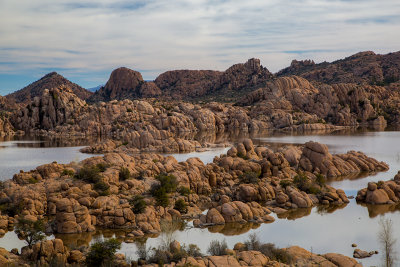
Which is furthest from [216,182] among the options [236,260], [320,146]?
[236,260]

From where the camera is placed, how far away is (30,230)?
26.4 meters

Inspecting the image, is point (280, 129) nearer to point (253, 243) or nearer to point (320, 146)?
point (320, 146)

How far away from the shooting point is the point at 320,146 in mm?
53469

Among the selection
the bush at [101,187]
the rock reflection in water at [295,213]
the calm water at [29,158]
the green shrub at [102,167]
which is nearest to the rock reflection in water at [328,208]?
the rock reflection in water at [295,213]

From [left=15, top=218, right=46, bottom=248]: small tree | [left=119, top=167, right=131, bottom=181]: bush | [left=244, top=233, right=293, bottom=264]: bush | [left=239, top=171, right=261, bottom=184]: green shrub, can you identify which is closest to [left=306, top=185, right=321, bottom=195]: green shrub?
[left=239, top=171, right=261, bottom=184]: green shrub

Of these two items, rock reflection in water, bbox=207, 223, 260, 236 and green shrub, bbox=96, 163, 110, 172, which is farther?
green shrub, bbox=96, 163, 110, 172

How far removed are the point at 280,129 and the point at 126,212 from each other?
4490 inches

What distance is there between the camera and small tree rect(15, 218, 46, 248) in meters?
26.2

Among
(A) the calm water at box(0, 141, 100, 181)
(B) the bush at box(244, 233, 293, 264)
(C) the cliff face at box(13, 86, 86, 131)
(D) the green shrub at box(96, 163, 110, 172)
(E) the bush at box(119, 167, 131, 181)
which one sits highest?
(C) the cliff face at box(13, 86, 86, 131)

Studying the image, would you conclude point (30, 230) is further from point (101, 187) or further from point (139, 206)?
point (101, 187)

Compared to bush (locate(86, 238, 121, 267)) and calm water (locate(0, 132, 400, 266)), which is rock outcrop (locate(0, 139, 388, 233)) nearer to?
calm water (locate(0, 132, 400, 266))

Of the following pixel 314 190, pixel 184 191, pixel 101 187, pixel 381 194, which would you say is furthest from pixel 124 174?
pixel 381 194

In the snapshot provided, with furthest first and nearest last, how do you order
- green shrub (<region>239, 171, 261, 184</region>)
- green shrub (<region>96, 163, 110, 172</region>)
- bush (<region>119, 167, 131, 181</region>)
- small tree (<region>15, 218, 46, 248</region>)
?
1. green shrub (<region>239, 171, 261, 184</region>)
2. green shrub (<region>96, 163, 110, 172</region>)
3. bush (<region>119, 167, 131, 181</region>)
4. small tree (<region>15, 218, 46, 248</region>)

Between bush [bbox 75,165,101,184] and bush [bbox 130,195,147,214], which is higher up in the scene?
bush [bbox 75,165,101,184]
